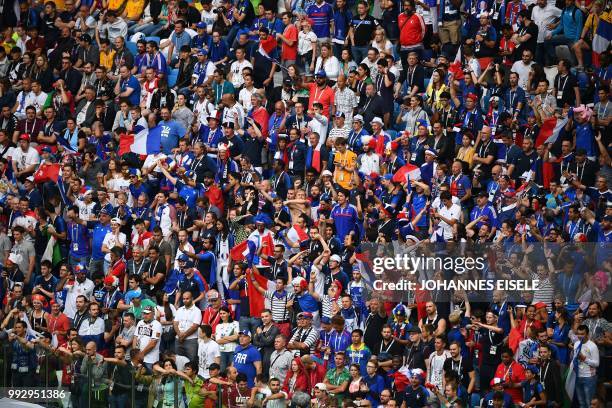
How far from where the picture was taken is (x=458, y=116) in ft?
71.3

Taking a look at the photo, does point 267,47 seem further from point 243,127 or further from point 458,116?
point 458,116

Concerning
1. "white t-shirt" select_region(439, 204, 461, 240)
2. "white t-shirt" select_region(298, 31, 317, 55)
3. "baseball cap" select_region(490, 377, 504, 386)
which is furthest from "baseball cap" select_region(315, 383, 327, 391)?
"white t-shirt" select_region(298, 31, 317, 55)

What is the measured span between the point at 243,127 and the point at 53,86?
15.7 ft

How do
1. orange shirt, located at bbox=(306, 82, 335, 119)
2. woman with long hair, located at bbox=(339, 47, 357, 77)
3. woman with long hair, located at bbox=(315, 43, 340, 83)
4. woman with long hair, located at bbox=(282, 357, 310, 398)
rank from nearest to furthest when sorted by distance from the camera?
woman with long hair, located at bbox=(282, 357, 310, 398) → orange shirt, located at bbox=(306, 82, 335, 119) → woman with long hair, located at bbox=(339, 47, 357, 77) → woman with long hair, located at bbox=(315, 43, 340, 83)

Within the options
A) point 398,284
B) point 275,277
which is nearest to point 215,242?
point 275,277

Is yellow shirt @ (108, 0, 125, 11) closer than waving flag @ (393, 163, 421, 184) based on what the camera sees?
No

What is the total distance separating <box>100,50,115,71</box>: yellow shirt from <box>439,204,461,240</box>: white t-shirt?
899cm

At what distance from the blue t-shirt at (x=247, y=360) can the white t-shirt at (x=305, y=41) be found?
7.27 meters

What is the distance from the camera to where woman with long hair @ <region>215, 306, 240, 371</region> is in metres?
19.4

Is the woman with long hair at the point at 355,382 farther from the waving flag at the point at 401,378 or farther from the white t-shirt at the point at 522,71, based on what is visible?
the white t-shirt at the point at 522,71

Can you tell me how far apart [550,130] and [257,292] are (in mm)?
5142

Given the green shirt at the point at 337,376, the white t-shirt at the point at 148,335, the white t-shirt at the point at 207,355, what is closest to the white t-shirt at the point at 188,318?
the white t-shirt at the point at 148,335

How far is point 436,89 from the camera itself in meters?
22.2

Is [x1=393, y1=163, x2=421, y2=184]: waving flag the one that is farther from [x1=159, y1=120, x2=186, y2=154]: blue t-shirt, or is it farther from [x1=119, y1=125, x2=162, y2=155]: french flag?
[x1=119, y1=125, x2=162, y2=155]: french flag
